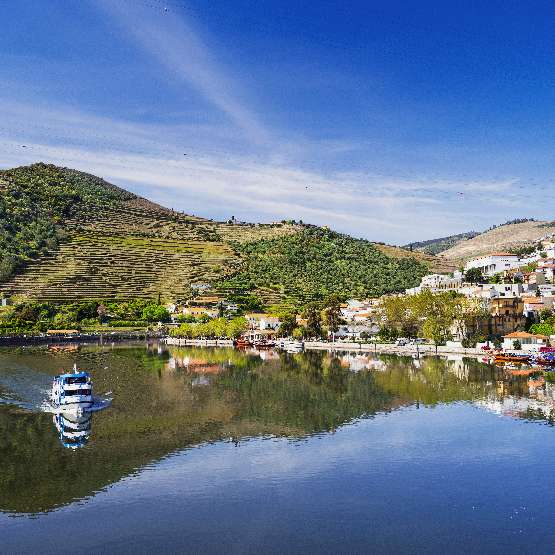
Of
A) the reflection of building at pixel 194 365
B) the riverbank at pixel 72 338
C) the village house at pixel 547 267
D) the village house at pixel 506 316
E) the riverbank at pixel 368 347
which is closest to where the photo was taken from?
the reflection of building at pixel 194 365

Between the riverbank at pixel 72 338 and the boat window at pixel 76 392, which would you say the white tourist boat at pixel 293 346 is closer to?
the riverbank at pixel 72 338

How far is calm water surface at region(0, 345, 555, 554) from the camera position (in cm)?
2725

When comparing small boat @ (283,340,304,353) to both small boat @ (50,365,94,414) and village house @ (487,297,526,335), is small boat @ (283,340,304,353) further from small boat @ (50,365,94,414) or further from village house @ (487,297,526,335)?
small boat @ (50,365,94,414)

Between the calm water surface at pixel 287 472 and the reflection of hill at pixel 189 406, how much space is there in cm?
20

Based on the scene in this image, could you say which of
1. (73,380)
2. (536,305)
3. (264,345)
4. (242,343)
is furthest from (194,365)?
(536,305)

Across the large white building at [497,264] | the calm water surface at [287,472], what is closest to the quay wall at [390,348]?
the calm water surface at [287,472]

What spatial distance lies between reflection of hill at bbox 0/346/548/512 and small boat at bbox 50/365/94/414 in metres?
2.10

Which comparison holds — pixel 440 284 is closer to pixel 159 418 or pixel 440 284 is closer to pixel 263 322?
pixel 263 322

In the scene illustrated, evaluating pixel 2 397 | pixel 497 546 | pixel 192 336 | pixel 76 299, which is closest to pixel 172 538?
pixel 497 546

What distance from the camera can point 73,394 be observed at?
5544 centimetres

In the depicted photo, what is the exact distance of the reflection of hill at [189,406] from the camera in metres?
36.5

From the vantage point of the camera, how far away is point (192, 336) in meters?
162

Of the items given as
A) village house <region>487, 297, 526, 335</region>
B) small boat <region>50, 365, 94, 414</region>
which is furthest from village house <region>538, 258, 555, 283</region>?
small boat <region>50, 365, 94, 414</region>

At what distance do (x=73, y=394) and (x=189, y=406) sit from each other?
10.1 m
